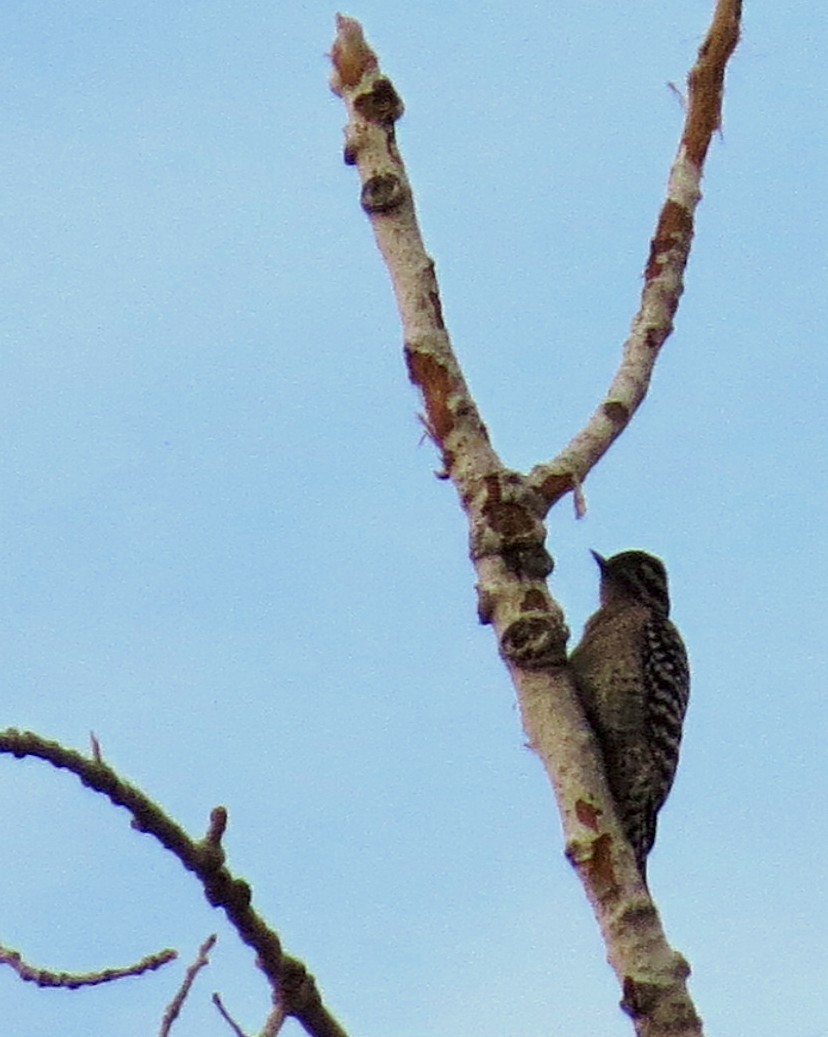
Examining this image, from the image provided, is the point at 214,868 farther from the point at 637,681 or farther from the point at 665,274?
the point at 637,681

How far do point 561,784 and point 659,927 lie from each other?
17.7 inches

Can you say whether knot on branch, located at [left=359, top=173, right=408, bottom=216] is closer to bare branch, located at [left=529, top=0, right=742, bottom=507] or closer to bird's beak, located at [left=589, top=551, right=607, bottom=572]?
bare branch, located at [left=529, top=0, right=742, bottom=507]

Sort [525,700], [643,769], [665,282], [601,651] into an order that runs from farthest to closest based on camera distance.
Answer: [601,651] → [643,769] → [665,282] → [525,700]

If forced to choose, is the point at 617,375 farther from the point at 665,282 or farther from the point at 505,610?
the point at 505,610

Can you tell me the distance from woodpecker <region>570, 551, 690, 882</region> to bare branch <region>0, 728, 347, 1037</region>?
91.2 inches

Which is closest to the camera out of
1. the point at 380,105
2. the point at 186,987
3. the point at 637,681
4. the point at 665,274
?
the point at 186,987

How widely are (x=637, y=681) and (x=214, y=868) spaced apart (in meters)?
4.35

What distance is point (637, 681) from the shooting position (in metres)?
7.89

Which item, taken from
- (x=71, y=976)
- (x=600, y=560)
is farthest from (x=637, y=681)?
(x=71, y=976)

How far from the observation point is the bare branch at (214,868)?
3707 mm

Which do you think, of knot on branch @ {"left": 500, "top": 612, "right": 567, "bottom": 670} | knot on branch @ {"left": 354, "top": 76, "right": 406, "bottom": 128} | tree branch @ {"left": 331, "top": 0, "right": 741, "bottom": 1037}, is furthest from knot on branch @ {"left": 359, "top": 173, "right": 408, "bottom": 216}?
knot on branch @ {"left": 500, "top": 612, "right": 567, "bottom": 670}

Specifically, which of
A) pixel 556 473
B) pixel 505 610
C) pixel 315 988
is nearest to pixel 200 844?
pixel 315 988

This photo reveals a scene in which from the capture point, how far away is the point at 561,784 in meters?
4.50

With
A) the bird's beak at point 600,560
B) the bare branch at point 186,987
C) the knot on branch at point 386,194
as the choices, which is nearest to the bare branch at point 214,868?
the bare branch at point 186,987
